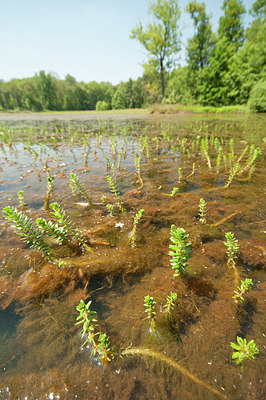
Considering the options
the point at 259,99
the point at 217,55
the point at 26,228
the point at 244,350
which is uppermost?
the point at 217,55

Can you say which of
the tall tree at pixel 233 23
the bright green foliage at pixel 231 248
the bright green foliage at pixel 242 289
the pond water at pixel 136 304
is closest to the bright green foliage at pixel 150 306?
the pond water at pixel 136 304

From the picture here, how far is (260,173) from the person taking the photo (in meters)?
3.83

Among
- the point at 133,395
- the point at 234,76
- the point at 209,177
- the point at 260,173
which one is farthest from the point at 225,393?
the point at 234,76

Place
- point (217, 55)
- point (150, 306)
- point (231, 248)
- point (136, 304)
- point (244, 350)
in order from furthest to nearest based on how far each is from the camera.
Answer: point (217, 55) → point (231, 248) → point (136, 304) → point (150, 306) → point (244, 350)

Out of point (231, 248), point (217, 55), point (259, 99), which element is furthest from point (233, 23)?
point (231, 248)

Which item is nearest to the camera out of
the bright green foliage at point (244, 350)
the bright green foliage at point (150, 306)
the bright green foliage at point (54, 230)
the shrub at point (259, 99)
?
the bright green foliage at point (244, 350)

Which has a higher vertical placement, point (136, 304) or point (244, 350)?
point (244, 350)

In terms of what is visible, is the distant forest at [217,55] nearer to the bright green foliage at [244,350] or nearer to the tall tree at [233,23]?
the tall tree at [233,23]

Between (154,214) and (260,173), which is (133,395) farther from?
(260,173)

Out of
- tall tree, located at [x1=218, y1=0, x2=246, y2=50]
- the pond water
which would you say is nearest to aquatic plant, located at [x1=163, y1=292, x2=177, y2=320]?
the pond water

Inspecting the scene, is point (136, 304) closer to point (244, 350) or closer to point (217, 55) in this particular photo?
point (244, 350)

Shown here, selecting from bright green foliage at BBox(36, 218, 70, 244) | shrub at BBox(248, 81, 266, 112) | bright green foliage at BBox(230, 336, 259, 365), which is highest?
shrub at BBox(248, 81, 266, 112)

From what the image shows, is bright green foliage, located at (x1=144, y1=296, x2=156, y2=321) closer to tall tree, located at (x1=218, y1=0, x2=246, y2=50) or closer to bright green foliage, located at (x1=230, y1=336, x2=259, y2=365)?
bright green foliage, located at (x1=230, y1=336, x2=259, y2=365)

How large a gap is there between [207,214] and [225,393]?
1.85m
